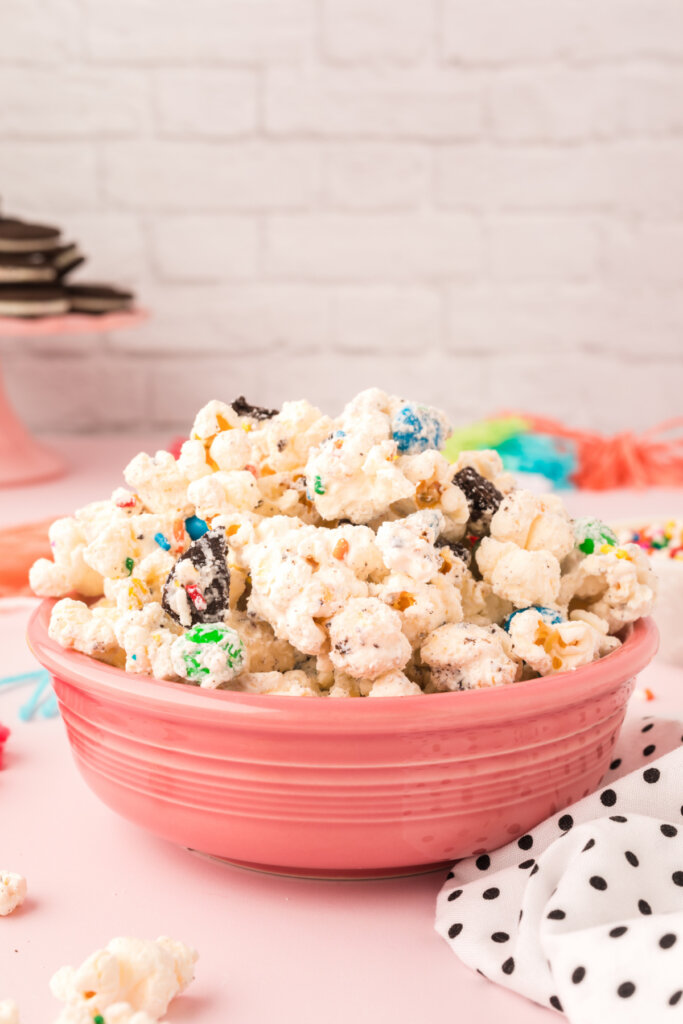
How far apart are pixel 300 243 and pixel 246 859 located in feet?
5.73

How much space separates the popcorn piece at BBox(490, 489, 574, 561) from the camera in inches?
26.2

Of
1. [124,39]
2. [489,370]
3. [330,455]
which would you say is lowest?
[489,370]

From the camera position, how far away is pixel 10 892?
58 centimetres

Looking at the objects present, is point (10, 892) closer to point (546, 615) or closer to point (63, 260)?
point (546, 615)

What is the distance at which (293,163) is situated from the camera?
216 cm

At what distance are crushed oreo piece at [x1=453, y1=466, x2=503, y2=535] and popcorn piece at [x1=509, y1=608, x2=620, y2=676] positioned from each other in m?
0.09

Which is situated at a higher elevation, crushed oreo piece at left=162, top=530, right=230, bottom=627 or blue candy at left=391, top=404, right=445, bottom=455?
blue candy at left=391, top=404, right=445, bottom=455

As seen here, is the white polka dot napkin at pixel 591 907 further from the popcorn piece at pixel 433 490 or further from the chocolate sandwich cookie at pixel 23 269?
the chocolate sandwich cookie at pixel 23 269

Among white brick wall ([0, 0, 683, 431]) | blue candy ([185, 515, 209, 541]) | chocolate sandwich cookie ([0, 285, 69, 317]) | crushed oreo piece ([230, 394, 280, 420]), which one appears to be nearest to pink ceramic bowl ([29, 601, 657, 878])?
blue candy ([185, 515, 209, 541])

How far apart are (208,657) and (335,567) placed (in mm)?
86

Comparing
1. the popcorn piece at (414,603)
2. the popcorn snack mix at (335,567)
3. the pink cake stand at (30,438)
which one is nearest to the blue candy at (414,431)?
the popcorn snack mix at (335,567)

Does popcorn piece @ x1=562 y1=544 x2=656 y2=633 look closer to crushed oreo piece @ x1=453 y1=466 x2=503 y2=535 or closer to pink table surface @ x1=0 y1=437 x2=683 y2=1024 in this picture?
crushed oreo piece @ x1=453 y1=466 x2=503 y2=535

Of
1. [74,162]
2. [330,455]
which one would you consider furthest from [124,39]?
[330,455]

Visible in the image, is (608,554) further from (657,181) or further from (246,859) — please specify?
(657,181)
